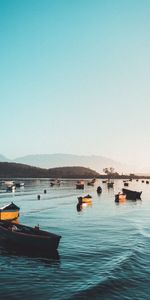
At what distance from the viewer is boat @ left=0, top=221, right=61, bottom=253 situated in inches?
1367

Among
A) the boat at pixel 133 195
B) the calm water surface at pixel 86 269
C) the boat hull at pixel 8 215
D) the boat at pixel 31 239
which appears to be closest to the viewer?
the calm water surface at pixel 86 269

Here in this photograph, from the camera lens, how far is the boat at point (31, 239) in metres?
34.7

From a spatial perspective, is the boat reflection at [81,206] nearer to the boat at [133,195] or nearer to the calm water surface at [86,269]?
the calm water surface at [86,269]

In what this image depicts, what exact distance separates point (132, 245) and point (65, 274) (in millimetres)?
14187

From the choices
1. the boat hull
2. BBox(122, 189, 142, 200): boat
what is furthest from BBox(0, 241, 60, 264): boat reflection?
BBox(122, 189, 142, 200): boat

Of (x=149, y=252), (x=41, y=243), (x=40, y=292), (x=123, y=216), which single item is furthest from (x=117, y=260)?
(x=123, y=216)

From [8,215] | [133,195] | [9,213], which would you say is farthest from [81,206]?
[133,195]

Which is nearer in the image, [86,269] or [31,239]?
[86,269]

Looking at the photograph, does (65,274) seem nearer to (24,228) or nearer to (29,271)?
(29,271)

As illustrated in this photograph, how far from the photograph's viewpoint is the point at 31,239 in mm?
35000

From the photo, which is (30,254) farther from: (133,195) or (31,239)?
(133,195)

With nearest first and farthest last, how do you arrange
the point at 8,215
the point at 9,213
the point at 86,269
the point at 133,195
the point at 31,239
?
the point at 86,269 < the point at 31,239 < the point at 8,215 < the point at 9,213 < the point at 133,195

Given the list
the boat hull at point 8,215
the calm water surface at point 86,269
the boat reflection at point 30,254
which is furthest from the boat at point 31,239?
the boat hull at point 8,215

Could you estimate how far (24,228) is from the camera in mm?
39594
